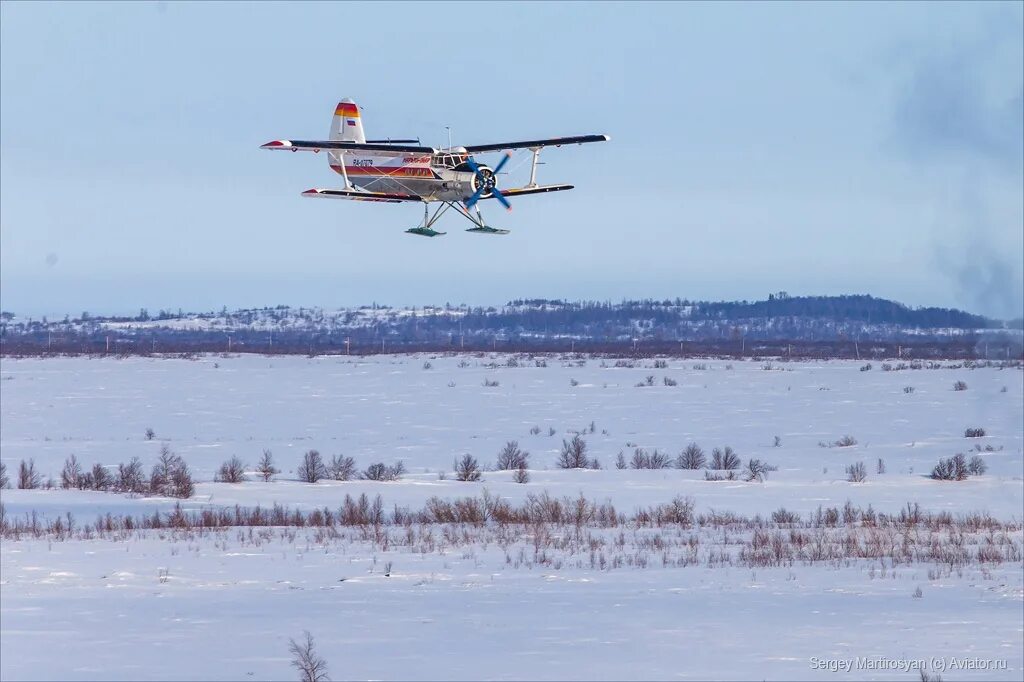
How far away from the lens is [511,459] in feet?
123

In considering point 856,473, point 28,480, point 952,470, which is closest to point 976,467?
point 952,470

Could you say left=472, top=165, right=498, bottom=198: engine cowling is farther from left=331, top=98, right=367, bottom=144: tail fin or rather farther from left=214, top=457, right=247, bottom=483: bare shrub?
left=214, top=457, right=247, bottom=483: bare shrub

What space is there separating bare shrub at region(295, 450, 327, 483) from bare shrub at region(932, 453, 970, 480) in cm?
1525

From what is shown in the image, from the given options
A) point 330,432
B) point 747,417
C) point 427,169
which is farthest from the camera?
point 747,417

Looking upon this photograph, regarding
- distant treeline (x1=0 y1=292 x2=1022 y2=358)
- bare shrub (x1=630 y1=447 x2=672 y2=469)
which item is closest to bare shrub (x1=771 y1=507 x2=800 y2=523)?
bare shrub (x1=630 y1=447 x2=672 y2=469)

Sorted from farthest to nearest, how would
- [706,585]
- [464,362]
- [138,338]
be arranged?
[138,338]
[464,362]
[706,585]

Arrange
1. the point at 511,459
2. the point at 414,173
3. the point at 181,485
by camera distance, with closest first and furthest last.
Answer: the point at 414,173
the point at 181,485
the point at 511,459

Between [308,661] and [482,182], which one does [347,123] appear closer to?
[482,182]

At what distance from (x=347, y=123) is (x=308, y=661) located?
1892cm

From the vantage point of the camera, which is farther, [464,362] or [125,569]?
[464,362]

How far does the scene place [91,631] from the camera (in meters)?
16.5

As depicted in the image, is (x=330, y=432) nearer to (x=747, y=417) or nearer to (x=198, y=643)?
(x=747, y=417)

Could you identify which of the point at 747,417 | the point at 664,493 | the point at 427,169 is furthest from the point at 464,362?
the point at 427,169

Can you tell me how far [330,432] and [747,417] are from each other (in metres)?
15.4
